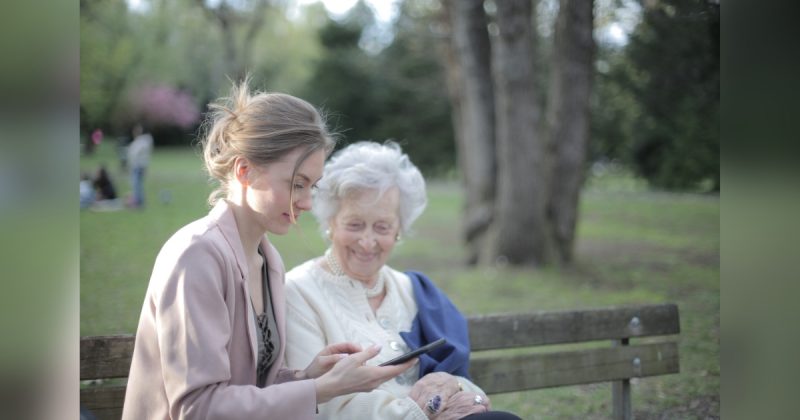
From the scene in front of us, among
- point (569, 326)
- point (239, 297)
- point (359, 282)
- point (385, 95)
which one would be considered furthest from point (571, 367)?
point (385, 95)

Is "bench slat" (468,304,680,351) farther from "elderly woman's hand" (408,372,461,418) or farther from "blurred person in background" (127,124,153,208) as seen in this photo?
"blurred person in background" (127,124,153,208)

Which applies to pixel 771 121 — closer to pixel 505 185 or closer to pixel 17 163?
pixel 17 163

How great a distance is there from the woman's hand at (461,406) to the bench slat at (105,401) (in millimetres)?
1303

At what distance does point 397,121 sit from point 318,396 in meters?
28.6

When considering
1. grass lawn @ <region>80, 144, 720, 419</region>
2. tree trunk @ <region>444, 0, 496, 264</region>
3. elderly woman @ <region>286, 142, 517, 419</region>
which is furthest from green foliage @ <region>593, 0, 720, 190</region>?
elderly woman @ <region>286, 142, 517, 419</region>

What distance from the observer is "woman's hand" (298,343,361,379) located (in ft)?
8.55

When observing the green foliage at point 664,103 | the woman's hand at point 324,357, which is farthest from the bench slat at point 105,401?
the green foliage at point 664,103

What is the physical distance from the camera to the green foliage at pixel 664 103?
45.5 feet

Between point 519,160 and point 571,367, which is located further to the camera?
point 519,160

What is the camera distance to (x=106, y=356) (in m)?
3.01

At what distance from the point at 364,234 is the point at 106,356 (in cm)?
117

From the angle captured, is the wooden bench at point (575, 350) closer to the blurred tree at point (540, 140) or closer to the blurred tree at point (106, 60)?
the blurred tree at point (540, 140)

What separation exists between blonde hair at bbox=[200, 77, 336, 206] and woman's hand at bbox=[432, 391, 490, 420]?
1.09 m

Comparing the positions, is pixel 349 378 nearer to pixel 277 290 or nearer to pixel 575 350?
pixel 277 290
